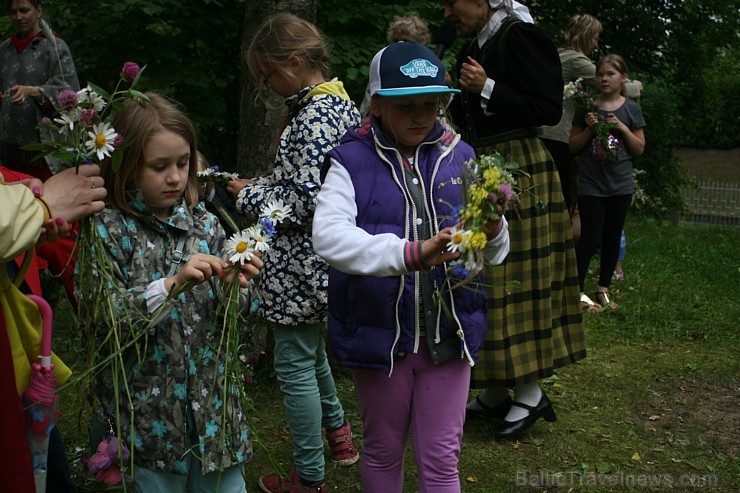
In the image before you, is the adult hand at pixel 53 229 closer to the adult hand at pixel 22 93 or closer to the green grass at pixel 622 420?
the green grass at pixel 622 420

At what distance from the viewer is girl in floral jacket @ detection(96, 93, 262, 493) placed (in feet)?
8.77

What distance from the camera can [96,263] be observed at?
2574mm

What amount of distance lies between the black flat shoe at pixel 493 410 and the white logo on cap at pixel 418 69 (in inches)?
92.8

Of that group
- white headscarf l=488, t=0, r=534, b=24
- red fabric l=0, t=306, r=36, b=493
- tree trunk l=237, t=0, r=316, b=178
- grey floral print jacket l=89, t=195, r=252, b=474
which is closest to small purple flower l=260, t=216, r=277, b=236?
grey floral print jacket l=89, t=195, r=252, b=474

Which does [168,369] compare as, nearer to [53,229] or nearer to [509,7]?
[53,229]

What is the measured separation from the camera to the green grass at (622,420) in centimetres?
397

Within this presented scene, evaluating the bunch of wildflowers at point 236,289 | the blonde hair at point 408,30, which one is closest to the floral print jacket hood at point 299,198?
the bunch of wildflowers at point 236,289

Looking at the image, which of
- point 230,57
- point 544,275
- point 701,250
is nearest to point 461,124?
point 544,275

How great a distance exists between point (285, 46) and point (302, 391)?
1448 millimetres

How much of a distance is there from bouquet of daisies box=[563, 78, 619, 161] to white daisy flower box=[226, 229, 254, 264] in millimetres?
4693

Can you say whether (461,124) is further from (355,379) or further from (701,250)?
(701,250)

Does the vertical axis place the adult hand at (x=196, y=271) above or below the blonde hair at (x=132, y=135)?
below

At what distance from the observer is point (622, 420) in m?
4.75

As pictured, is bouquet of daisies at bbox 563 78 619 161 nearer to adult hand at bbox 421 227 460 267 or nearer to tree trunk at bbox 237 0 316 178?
tree trunk at bbox 237 0 316 178
